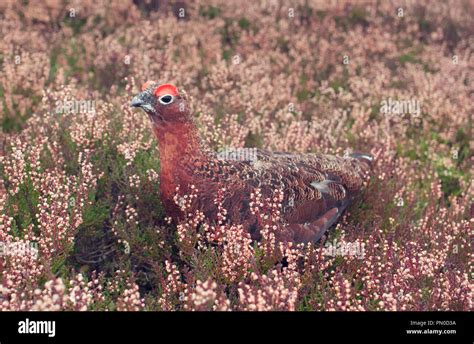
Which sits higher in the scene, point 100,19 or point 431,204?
point 100,19

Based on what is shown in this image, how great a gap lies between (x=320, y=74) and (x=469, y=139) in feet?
7.93

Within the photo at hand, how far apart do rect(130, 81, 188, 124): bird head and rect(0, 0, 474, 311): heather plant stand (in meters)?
0.57

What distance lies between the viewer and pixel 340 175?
4.89 metres

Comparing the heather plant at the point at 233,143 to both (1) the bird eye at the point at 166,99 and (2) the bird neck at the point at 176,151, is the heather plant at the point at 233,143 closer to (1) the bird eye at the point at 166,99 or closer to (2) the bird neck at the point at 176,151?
(2) the bird neck at the point at 176,151

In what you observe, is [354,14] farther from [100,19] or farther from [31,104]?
[31,104]

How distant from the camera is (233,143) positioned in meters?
5.67

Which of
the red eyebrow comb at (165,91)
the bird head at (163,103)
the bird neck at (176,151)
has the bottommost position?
the bird neck at (176,151)

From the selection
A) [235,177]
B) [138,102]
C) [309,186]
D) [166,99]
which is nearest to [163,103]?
[166,99]

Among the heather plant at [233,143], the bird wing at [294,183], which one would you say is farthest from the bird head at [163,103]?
the heather plant at [233,143]

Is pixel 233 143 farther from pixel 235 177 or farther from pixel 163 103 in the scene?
pixel 163 103

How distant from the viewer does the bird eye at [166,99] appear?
3.82 metres
